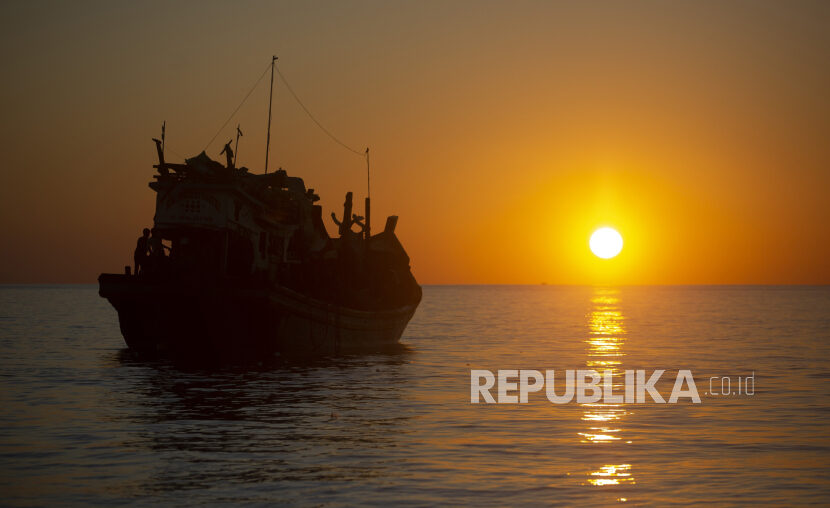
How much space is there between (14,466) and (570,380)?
19.1m

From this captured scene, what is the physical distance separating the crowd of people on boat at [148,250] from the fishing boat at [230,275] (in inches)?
2.0

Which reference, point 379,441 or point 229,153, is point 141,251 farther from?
point 379,441

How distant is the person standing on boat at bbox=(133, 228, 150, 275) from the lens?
37.6 meters

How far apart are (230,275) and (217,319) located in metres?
2.55

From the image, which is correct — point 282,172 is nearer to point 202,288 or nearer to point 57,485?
point 202,288

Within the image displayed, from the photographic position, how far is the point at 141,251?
3784 centimetres

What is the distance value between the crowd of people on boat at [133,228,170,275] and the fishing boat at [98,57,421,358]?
0.16 feet

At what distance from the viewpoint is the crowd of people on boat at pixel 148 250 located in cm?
3672

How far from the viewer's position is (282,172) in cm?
3856

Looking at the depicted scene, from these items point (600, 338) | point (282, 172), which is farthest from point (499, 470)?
point (600, 338)

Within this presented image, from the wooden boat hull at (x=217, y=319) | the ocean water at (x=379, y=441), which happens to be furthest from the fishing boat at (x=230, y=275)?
the ocean water at (x=379, y=441)

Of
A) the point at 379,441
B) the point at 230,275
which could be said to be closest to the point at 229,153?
the point at 230,275

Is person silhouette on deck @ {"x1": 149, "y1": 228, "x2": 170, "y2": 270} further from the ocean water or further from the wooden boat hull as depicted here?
the ocean water

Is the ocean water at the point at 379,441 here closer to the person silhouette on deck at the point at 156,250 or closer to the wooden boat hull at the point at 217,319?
the wooden boat hull at the point at 217,319
